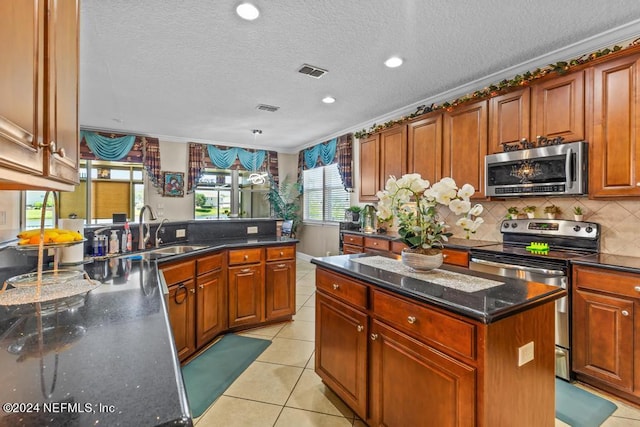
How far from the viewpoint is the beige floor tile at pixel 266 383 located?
2152 mm

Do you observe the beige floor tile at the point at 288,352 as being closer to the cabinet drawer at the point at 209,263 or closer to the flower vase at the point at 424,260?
the cabinet drawer at the point at 209,263

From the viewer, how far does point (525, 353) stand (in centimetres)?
128

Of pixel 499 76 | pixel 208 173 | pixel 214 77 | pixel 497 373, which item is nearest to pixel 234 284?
pixel 214 77

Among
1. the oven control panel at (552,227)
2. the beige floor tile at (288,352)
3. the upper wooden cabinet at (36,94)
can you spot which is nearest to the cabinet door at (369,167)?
the oven control panel at (552,227)

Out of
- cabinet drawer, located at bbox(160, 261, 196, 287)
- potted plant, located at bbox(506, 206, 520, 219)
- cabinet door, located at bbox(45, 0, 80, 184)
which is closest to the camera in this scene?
cabinet door, located at bbox(45, 0, 80, 184)

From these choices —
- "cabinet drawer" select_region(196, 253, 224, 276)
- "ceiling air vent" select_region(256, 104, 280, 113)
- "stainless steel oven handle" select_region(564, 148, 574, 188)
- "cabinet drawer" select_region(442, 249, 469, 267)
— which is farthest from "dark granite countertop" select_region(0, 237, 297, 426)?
"ceiling air vent" select_region(256, 104, 280, 113)

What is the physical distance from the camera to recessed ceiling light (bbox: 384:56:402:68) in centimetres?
289

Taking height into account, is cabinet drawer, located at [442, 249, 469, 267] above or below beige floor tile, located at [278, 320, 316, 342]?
above

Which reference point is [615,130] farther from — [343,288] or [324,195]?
[324,195]

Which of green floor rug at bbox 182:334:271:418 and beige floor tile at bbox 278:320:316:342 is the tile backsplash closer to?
beige floor tile at bbox 278:320:316:342

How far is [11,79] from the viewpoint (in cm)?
59

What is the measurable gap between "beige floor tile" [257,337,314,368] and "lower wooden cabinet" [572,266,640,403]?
81.5 inches

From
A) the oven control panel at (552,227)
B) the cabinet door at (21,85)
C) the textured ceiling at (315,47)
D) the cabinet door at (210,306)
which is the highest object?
the textured ceiling at (315,47)

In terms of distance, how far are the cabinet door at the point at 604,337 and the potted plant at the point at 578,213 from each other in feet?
2.61
